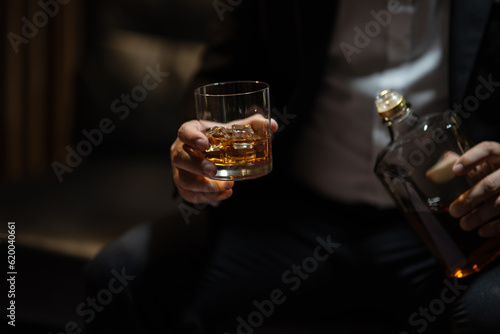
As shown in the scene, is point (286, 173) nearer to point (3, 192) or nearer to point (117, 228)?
point (117, 228)

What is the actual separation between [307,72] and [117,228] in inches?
25.4

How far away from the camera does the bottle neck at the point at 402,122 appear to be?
3.30ft

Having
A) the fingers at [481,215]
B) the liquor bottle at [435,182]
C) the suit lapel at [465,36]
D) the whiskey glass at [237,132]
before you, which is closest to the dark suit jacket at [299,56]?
the suit lapel at [465,36]

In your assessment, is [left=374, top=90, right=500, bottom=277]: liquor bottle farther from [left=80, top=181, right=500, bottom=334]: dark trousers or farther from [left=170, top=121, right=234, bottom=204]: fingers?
[left=170, top=121, right=234, bottom=204]: fingers

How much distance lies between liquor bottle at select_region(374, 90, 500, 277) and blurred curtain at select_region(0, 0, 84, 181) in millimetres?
1635

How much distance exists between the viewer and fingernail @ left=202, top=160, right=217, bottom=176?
891 mm

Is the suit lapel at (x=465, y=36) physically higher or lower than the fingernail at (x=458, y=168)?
higher

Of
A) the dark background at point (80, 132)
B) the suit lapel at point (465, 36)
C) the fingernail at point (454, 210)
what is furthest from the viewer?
the dark background at point (80, 132)

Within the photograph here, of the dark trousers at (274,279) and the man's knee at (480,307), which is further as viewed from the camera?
the dark trousers at (274,279)

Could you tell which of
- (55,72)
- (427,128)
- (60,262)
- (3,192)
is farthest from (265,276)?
(55,72)

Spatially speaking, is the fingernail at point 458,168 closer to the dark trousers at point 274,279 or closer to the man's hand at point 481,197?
the man's hand at point 481,197

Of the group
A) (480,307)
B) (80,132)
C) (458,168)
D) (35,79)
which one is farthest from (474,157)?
(35,79)

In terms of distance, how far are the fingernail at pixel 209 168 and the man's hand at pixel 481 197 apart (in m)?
0.39

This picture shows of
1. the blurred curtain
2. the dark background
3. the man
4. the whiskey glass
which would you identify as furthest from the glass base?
the blurred curtain
